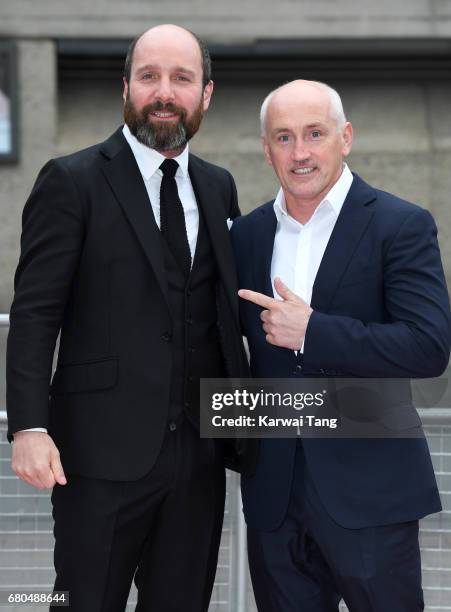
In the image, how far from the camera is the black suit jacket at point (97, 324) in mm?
2844

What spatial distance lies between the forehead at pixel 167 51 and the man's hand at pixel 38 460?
1.19 m

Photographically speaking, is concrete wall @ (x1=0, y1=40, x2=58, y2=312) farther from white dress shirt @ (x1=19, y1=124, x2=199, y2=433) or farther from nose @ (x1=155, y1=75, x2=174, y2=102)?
nose @ (x1=155, y1=75, x2=174, y2=102)

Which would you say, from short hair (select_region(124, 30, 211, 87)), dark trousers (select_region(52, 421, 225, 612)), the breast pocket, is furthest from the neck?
dark trousers (select_region(52, 421, 225, 612))

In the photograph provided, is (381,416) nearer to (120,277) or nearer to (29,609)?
(120,277)

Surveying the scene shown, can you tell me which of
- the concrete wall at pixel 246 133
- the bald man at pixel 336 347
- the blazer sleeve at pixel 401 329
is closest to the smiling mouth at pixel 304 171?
the bald man at pixel 336 347

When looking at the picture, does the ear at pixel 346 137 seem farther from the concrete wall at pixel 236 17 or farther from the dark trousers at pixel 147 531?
the concrete wall at pixel 236 17

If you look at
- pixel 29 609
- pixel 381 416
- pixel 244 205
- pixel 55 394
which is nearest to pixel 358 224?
pixel 381 416

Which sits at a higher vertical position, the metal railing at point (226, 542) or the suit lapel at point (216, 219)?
the suit lapel at point (216, 219)

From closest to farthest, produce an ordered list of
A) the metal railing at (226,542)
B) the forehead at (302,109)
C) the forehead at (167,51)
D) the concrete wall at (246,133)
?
the forehead at (302,109)
the forehead at (167,51)
the metal railing at (226,542)
the concrete wall at (246,133)

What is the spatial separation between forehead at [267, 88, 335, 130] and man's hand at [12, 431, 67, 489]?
3.88 ft

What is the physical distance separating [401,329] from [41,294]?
41.3 inches

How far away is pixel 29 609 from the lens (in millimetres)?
4230

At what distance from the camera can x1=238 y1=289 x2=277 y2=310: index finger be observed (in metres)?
2.81

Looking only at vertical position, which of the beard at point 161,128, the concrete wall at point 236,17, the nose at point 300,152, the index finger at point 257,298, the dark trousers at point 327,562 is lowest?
the dark trousers at point 327,562
